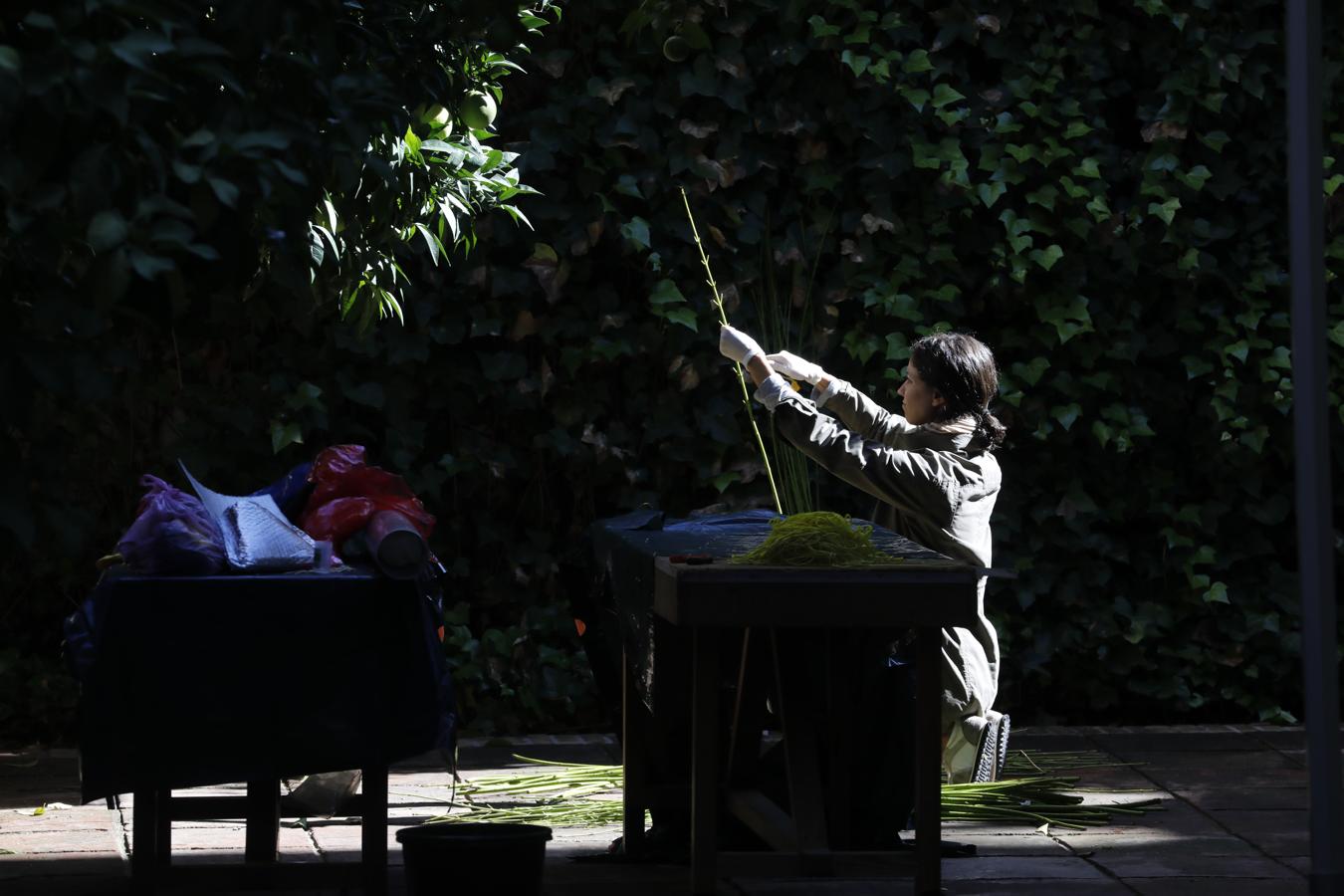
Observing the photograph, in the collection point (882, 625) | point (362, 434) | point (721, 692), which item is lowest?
point (721, 692)

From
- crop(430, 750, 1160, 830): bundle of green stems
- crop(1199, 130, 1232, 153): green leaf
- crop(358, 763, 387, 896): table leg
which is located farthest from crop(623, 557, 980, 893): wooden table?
crop(1199, 130, 1232, 153): green leaf

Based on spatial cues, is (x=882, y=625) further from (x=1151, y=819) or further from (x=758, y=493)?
(x=758, y=493)

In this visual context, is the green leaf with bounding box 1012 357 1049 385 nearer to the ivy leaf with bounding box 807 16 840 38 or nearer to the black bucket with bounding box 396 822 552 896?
the ivy leaf with bounding box 807 16 840 38

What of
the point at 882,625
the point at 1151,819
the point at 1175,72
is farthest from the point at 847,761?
the point at 1175,72

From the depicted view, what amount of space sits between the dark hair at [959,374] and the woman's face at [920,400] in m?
0.02

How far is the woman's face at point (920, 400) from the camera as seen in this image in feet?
15.1

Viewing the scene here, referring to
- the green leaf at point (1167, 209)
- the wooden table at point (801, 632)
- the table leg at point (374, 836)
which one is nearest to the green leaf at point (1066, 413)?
the green leaf at point (1167, 209)

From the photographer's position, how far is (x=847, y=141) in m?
5.80

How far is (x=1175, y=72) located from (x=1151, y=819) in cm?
259

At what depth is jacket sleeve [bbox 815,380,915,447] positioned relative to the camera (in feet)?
15.5

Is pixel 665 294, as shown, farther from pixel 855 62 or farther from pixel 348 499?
pixel 348 499

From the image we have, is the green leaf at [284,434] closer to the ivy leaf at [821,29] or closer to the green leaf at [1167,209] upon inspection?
the ivy leaf at [821,29]

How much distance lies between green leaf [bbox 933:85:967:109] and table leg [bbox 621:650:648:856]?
2446 millimetres

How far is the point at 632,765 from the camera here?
4129mm
